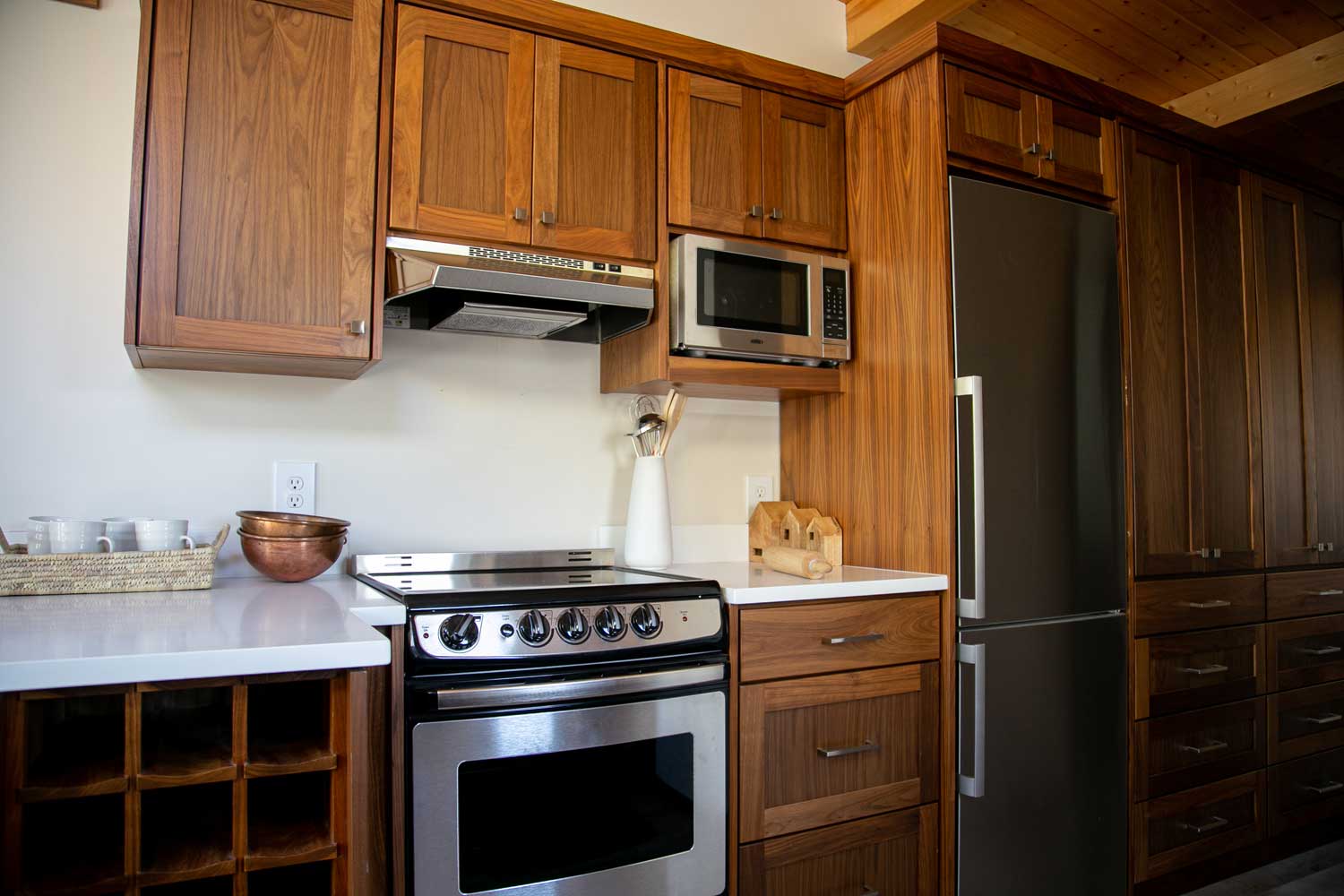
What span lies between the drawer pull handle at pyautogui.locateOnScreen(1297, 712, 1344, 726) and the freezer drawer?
3.11 feet

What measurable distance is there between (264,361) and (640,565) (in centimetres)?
100

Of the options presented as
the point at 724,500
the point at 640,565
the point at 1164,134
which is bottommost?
the point at 640,565

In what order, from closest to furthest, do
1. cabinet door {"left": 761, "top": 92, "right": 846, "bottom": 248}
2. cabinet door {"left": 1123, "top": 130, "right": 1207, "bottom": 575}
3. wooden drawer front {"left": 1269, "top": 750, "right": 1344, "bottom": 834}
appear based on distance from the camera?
cabinet door {"left": 761, "top": 92, "right": 846, "bottom": 248}, cabinet door {"left": 1123, "top": 130, "right": 1207, "bottom": 575}, wooden drawer front {"left": 1269, "top": 750, "right": 1344, "bottom": 834}

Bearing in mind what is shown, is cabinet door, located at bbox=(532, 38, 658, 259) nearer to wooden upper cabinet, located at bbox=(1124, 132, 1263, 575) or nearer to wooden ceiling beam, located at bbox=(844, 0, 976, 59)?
wooden ceiling beam, located at bbox=(844, 0, 976, 59)

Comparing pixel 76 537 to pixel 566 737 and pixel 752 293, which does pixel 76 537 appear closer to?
pixel 566 737

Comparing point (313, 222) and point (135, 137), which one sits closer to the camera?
point (135, 137)

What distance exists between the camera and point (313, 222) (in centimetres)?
175

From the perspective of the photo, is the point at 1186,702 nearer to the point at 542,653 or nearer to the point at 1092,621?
the point at 1092,621

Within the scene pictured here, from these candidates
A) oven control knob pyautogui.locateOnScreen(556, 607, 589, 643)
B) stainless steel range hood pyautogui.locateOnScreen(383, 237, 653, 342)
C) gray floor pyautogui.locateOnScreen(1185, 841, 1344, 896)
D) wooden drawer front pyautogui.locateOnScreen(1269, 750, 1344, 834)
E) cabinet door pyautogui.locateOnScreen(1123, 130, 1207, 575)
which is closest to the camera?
oven control knob pyautogui.locateOnScreen(556, 607, 589, 643)

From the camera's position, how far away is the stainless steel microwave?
82.7 inches

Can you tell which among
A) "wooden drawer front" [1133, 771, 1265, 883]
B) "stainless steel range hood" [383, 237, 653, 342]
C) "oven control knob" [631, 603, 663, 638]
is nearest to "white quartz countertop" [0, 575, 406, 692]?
"oven control knob" [631, 603, 663, 638]

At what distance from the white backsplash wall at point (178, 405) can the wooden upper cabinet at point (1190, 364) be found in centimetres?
153

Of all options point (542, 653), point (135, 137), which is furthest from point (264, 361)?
point (542, 653)

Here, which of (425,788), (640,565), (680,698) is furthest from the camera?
(640,565)
